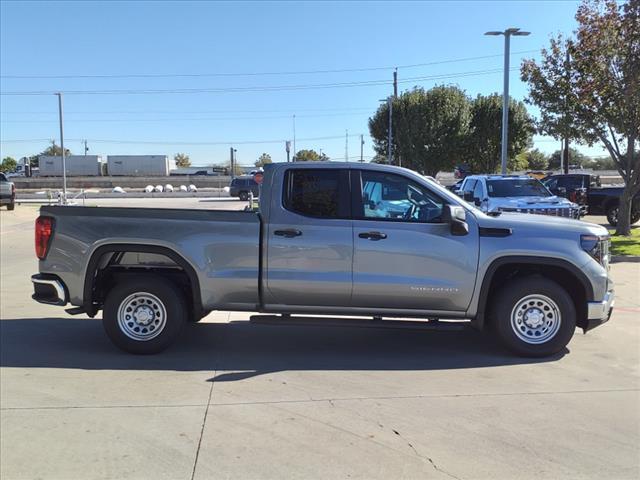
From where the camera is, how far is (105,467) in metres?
3.45

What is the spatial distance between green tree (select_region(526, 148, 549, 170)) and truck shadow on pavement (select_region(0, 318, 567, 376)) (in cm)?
9380

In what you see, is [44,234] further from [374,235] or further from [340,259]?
[374,235]

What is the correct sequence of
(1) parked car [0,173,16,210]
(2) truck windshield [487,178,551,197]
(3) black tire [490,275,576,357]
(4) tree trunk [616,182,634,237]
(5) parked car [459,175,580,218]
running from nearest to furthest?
(3) black tire [490,275,576,357], (5) parked car [459,175,580,218], (2) truck windshield [487,178,551,197], (4) tree trunk [616,182,634,237], (1) parked car [0,173,16,210]

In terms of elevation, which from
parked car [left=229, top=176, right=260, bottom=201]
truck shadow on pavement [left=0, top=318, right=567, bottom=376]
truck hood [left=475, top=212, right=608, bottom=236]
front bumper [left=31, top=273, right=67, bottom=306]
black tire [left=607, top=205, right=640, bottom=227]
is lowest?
truck shadow on pavement [left=0, top=318, right=567, bottom=376]

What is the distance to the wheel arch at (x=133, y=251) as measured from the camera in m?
5.46

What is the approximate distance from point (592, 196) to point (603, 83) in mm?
5952

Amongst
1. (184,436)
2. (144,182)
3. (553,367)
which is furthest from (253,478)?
(144,182)

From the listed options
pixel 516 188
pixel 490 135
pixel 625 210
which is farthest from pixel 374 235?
pixel 490 135

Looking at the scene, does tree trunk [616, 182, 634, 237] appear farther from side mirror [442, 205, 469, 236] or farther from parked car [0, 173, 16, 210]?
parked car [0, 173, 16, 210]

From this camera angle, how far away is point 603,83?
1432cm

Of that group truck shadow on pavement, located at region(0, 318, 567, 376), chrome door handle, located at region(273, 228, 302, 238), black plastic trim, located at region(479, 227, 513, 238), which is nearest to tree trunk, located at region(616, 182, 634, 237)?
truck shadow on pavement, located at region(0, 318, 567, 376)

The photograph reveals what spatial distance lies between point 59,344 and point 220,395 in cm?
248

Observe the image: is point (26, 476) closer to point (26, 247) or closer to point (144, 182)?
point (26, 247)

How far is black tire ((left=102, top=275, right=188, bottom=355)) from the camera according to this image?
5.56m
